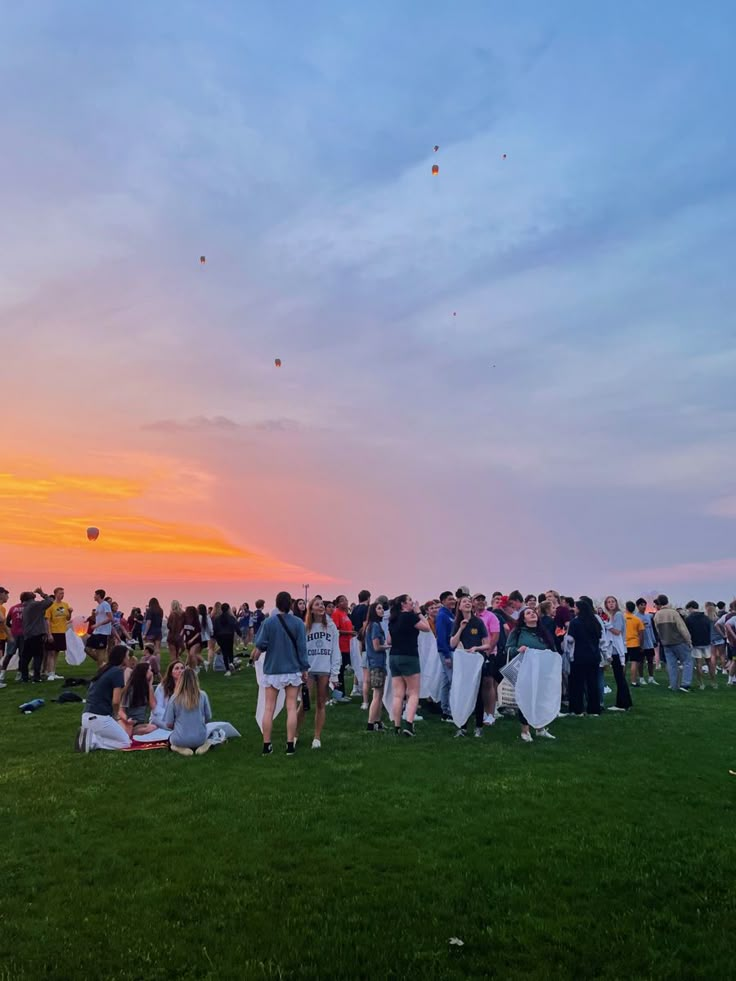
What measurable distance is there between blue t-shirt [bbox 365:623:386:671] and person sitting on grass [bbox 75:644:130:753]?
4.31m

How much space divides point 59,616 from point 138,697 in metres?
8.75

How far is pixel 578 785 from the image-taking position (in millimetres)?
8828

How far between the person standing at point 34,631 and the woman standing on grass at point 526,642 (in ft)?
43.1

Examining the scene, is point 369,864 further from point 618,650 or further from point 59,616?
point 59,616

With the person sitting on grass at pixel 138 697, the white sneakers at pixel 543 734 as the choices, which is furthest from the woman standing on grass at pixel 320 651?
the white sneakers at pixel 543 734

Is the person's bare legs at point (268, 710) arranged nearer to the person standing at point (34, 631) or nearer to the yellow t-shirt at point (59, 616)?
the person standing at point (34, 631)

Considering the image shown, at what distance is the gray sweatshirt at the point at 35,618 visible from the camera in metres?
19.0

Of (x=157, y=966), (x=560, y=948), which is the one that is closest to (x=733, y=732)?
(x=560, y=948)

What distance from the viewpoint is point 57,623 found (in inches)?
799

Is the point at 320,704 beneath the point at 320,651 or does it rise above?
beneath

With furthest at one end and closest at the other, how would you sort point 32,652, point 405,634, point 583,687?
Result: point 32,652, point 583,687, point 405,634

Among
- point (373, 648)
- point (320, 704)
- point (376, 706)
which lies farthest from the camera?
point (373, 648)

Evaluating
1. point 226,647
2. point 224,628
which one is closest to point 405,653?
point 224,628

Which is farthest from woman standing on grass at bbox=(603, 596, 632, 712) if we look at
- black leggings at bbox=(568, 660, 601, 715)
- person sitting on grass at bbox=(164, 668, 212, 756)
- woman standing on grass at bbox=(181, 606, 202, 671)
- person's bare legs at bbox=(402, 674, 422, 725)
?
woman standing on grass at bbox=(181, 606, 202, 671)
